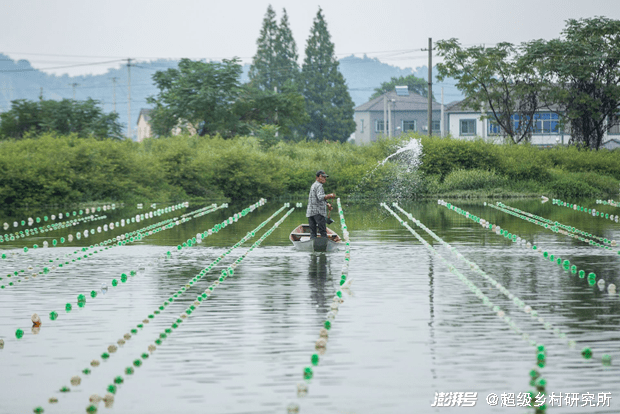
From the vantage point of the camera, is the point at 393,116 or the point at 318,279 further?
the point at 393,116

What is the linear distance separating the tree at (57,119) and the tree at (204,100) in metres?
7.06

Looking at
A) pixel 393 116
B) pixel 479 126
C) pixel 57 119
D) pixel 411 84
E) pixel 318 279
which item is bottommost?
pixel 318 279

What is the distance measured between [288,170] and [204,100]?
13.9 m

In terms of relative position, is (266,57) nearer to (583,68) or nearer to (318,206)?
(583,68)

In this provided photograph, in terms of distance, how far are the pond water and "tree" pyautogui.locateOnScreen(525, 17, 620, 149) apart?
120 ft

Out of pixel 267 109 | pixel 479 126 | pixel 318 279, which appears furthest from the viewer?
pixel 479 126

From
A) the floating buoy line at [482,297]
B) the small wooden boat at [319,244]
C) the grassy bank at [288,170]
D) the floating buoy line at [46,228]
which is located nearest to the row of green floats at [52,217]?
the floating buoy line at [46,228]

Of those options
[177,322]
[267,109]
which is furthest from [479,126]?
[177,322]

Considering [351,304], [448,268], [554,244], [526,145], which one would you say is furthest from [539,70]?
[351,304]

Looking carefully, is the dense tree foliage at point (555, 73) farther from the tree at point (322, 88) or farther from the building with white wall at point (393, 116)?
the building with white wall at point (393, 116)

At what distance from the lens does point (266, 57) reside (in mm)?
85438

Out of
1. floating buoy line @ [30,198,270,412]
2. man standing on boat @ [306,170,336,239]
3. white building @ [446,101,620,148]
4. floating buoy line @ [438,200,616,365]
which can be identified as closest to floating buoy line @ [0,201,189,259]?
floating buoy line @ [30,198,270,412]

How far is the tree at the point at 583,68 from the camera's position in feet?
177

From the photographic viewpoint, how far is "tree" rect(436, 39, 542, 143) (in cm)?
5469
